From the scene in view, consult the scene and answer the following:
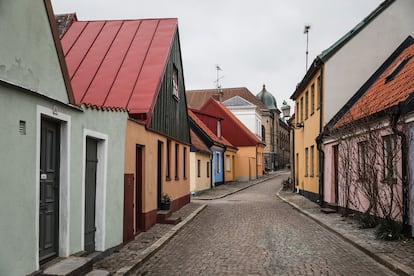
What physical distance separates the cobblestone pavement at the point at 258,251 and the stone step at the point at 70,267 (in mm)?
1292

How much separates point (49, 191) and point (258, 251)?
14.9ft

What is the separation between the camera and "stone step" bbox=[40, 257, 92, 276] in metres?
5.99

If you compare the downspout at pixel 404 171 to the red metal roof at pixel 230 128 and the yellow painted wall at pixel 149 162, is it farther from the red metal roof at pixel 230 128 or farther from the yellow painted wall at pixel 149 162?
the red metal roof at pixel 230 128

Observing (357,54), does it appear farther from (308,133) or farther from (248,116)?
(248,116)

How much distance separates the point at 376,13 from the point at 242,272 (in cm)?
1365

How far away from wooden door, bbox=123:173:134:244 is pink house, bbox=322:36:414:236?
5.60m

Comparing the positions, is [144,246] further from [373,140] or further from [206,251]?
[373,140]

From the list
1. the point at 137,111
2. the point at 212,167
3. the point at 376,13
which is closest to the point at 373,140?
the point at 137,111

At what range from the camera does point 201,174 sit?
28031mm

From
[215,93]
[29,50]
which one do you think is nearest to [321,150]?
[29,50]

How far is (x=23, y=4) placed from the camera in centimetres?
617

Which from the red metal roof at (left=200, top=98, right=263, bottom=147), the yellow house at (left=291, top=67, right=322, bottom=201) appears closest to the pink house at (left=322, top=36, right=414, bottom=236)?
the yellow house at (left=291, top=67, right=322, bottom=201)

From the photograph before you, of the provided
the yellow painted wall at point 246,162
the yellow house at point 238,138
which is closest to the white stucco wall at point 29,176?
the yellow painted wall at point 246,162

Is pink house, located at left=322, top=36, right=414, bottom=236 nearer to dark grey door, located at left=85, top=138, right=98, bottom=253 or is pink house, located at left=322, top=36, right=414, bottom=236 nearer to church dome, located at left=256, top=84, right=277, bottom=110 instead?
dark grey door, located at left=85, top=138, right=98, bottom=253
